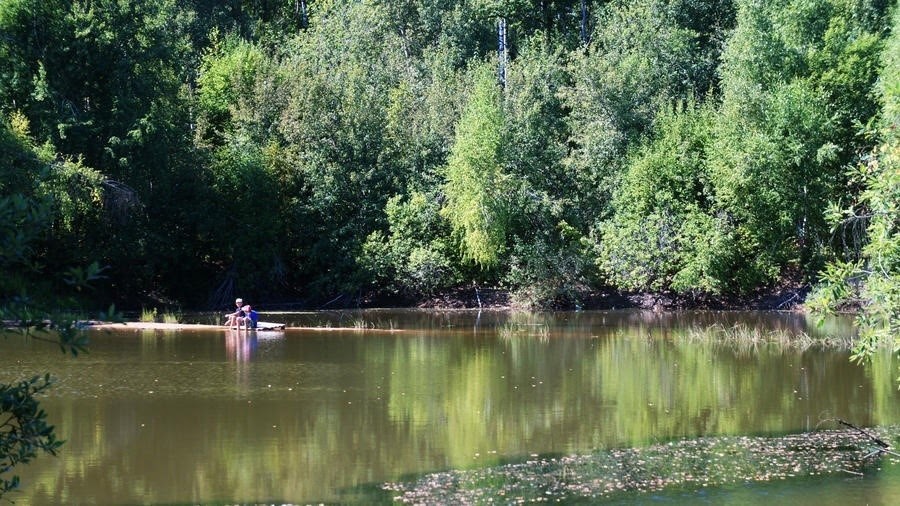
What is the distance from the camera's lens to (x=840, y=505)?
1241 cm

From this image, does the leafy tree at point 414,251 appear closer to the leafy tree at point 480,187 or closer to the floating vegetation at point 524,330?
the leafy tree at point 480,187

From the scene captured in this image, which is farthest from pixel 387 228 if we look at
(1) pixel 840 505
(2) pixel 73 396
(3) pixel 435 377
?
(1) pixel 840 505

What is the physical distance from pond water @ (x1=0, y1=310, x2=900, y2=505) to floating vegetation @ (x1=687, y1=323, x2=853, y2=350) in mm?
182

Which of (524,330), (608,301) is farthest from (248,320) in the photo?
(608,301)

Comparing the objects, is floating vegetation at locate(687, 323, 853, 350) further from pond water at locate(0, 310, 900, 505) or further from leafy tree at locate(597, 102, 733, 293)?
leafy tree at locate(597, 102, 733, 293)

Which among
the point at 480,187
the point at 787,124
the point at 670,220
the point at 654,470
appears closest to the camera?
the point at 654,470

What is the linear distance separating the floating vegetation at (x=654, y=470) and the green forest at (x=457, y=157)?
21.7 meters

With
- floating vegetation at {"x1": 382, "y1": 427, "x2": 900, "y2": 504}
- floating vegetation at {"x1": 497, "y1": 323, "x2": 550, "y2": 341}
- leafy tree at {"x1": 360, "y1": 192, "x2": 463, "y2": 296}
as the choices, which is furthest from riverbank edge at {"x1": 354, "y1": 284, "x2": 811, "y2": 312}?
floating vegetation at {"x1": 382, "y1": 427, "x2": 900, "y2": 504}

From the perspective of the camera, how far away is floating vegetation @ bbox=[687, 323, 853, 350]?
90.1 feet

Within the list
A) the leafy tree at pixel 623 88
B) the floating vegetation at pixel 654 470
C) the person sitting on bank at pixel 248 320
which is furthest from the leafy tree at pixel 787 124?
the floating vegetation at pixel 654 470

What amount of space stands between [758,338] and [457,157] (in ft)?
54.8

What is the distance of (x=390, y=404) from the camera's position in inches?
778

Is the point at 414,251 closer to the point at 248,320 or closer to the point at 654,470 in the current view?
the point at 248,320

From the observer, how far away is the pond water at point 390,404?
14.0 m
